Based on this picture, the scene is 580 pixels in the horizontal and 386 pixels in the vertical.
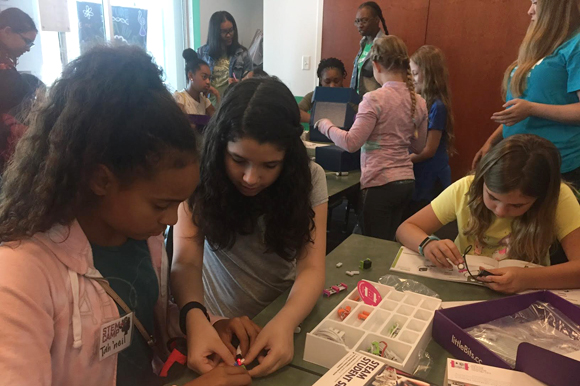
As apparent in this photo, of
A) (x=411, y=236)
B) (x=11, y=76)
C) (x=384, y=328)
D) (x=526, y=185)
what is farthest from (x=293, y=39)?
(x=384, y=328)

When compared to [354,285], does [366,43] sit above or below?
above

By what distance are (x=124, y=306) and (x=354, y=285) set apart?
60 cm

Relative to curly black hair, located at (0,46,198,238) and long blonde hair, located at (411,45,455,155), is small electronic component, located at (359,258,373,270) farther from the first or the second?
long blonde hair, located at (411,45,455,155)

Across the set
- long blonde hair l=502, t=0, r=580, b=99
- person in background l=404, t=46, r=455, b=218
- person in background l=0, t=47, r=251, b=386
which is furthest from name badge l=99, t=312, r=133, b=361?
person in background l=404, t=46, r=455, b=218

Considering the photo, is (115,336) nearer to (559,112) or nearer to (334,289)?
(334,289)

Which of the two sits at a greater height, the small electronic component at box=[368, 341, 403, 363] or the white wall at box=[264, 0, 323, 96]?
the white wall at box=[264, 0, 323, 96]

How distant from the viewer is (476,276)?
3.77ft

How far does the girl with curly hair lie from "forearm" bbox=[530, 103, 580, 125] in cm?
95

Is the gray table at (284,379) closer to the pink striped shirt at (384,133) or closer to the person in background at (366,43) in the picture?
the pink striped shirt at (384,133)

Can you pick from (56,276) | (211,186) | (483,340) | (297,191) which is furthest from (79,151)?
(483,340)

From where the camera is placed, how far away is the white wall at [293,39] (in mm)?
4141

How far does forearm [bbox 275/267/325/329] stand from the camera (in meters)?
0.91

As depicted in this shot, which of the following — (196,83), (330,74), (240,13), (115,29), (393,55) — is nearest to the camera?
(393,55)

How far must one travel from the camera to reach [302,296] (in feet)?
3.22
